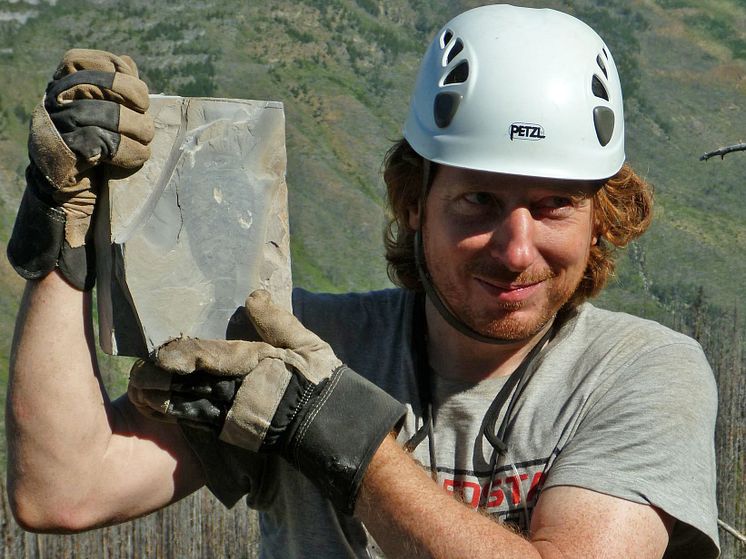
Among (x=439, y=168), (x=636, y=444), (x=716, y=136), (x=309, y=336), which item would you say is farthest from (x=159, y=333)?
(x=716, y=136)

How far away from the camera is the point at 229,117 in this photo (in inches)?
105

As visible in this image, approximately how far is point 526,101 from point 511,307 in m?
0.59

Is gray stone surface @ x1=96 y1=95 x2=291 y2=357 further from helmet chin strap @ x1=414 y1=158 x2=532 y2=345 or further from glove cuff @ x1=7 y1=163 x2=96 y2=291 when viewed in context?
helmet chin strap @ x1=414 y1=158 x2=532 y2=345

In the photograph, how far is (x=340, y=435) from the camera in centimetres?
237

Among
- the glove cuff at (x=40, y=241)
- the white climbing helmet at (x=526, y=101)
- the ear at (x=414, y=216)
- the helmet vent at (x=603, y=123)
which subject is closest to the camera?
the glove cuff at (x=40, y=241)

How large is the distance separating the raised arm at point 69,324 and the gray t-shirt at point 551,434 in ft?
0.91

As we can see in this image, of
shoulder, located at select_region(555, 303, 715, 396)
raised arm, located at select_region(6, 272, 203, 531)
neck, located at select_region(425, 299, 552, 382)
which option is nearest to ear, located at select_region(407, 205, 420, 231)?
neck, located at select_region(425, 299, 552, 382)

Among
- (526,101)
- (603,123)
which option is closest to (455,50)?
(526,101)

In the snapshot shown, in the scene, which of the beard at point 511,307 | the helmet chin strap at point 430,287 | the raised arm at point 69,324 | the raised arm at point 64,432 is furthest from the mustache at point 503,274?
the raised arm at point 64,432

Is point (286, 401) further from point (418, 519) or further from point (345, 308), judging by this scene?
point (345, 308)

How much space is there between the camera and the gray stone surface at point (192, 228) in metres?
2.54

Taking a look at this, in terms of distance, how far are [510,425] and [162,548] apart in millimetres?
4410

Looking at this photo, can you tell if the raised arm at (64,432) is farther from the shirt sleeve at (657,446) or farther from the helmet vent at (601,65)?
the helmet vent at (601,65)

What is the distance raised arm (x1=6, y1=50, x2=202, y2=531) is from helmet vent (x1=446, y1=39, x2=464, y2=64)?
3.23 ft
